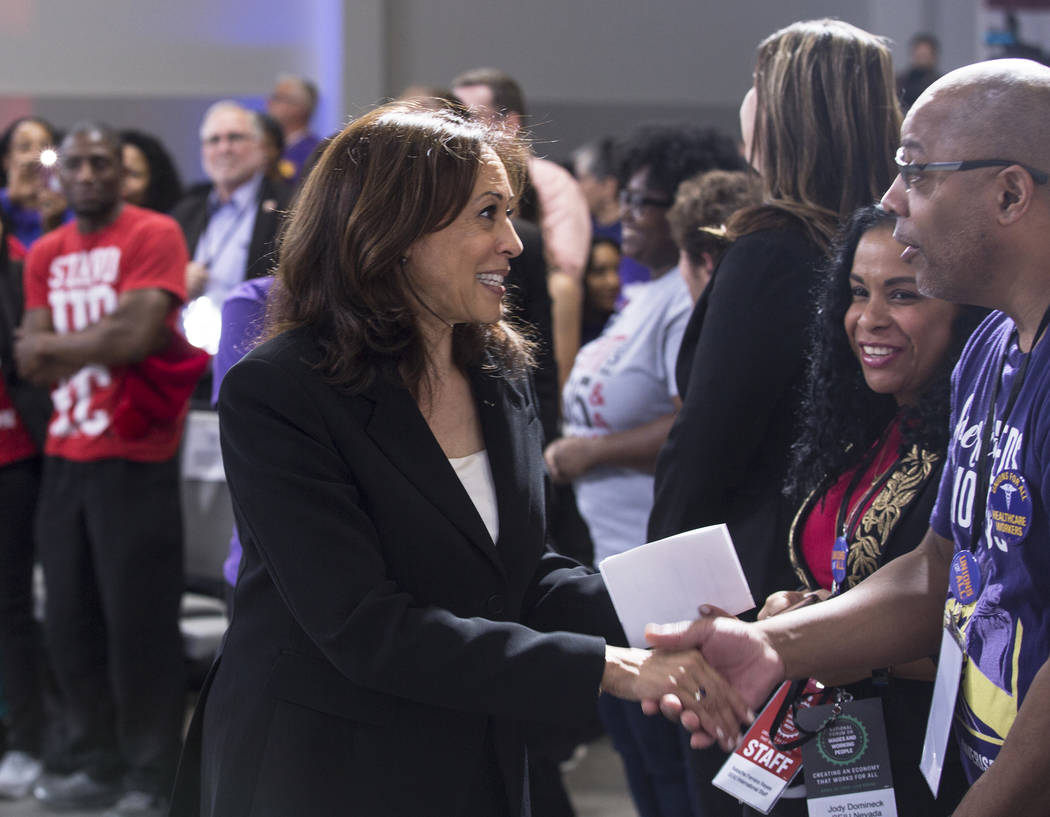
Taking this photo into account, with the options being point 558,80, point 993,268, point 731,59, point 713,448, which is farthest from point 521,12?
point 993,268

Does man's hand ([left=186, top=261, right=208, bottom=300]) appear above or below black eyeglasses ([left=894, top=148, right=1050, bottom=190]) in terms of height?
below

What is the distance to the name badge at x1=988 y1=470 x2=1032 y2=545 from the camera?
4.96 ft

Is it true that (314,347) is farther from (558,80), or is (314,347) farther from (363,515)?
(558,80)

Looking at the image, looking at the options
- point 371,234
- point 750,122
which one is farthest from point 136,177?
point 371,234

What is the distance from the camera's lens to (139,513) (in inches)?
149

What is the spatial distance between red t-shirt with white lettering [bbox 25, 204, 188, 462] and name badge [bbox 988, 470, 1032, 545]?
2.82 m

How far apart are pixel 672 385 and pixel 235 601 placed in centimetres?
156

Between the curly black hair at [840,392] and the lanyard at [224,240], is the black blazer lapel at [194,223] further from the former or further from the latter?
the curly black hair at [840,392]

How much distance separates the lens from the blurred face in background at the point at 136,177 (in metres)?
5.31

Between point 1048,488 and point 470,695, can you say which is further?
point 470,695

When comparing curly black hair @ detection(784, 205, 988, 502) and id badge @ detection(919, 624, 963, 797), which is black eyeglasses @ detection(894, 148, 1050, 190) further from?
id badge @ detection(919, 624, 963, 797)

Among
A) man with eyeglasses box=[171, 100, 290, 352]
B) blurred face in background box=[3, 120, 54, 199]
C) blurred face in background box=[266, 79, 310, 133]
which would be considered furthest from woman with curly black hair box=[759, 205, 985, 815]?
blurred face in background box=[266, 79, 310, 133]

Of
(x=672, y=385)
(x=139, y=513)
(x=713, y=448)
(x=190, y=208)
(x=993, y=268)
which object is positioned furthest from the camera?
(x=190, y=208)

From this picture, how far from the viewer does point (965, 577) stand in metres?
1.66
